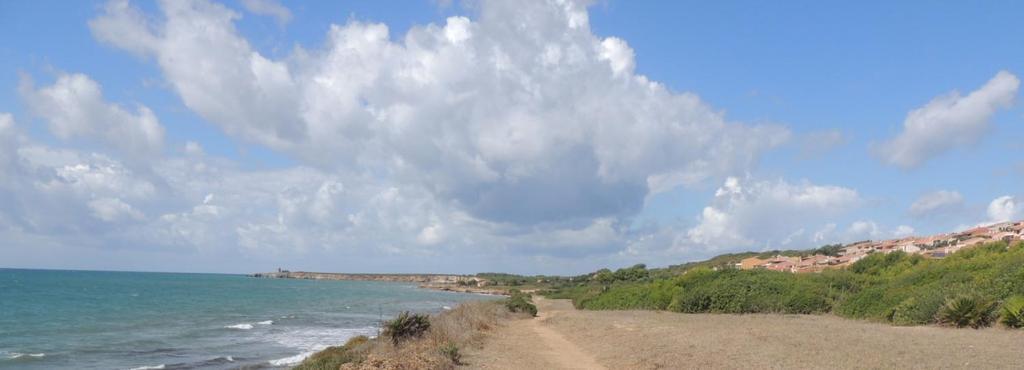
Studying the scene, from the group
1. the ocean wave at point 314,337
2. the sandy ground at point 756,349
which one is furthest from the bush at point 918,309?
the ocean wave at point 314,337

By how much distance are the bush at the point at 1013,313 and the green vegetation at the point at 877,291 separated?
29 mm

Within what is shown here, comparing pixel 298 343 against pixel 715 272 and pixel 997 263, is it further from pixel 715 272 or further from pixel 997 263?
pixel 997 263

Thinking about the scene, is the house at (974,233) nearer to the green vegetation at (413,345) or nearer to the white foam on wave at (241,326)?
the green vegetation at (413,345)

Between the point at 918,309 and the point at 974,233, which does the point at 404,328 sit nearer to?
the point at 918,309

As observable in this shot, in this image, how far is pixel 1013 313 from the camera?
20547mm

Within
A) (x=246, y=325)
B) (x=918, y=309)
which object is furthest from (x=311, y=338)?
(x=918, y=309)

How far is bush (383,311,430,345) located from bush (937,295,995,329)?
676 inches

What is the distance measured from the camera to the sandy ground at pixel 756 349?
15.0 meters

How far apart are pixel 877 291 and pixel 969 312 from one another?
9.37 m

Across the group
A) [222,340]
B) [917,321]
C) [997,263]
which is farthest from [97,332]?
[997,263]

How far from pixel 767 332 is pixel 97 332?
116ft

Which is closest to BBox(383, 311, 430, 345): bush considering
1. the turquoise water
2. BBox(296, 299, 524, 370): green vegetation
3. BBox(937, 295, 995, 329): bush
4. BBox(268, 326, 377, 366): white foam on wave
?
BBox(296, 299, 524, 370): green vegetation

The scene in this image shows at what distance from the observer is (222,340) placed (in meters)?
35.7

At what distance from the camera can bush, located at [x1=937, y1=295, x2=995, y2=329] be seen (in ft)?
72.5
